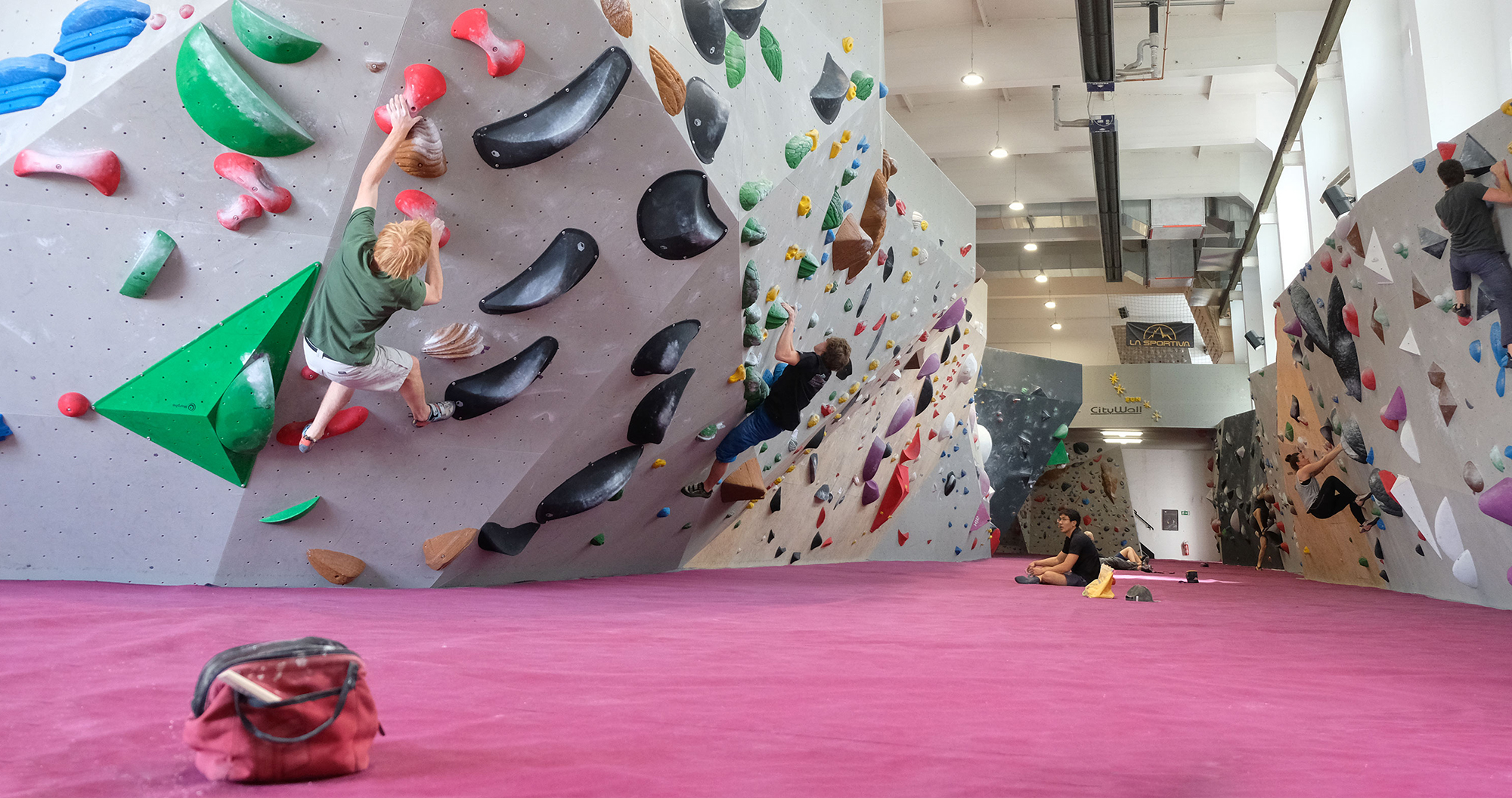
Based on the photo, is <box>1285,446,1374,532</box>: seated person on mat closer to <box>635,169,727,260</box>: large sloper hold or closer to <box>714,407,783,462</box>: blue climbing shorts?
<box>714,407,783,462</box>: blue climbing shorts

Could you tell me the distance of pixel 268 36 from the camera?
3.26 meters

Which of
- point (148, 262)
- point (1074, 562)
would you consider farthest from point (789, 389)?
point (148, 262)

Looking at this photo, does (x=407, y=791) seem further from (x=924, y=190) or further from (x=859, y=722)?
(x=924, y=190)

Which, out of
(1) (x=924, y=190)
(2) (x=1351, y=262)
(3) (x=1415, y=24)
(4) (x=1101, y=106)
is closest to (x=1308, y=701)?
(2) (x=1351, y=262)

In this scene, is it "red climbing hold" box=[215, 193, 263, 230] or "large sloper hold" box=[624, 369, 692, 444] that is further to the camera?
"large sloper hold" box=[624, 369, 692, 444]

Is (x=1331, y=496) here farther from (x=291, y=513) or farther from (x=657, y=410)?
(x=291, y=513)

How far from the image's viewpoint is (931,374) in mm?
9852

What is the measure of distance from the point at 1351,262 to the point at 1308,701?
15.6 feet

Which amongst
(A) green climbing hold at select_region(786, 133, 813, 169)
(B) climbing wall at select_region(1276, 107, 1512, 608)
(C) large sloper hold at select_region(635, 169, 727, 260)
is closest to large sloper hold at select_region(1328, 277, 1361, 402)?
(B) climbing wall at select_region(1276, 107, 1512, 608)

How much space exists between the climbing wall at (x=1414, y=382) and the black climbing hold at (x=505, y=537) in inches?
182

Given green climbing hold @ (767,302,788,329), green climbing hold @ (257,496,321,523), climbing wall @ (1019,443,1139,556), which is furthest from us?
climbing wall @ (1019,443,1139,556)

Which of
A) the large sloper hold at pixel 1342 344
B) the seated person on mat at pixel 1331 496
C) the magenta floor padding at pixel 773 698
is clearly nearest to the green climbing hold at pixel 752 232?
the magenta floor padding at pixel 773 698

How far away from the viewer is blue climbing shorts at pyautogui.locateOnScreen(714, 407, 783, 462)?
603 centimetres

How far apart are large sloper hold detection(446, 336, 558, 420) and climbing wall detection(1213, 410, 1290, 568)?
39.4 feet
